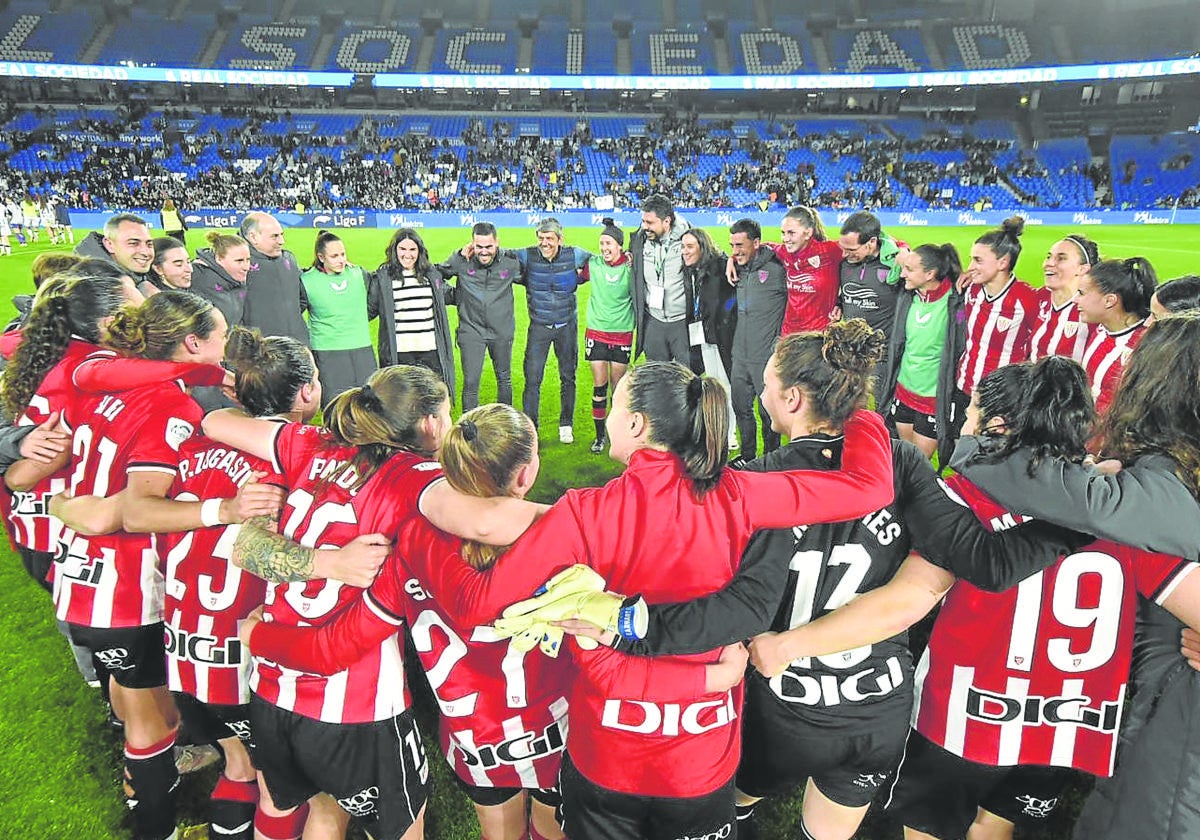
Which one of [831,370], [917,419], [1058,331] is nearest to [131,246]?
[831,370]

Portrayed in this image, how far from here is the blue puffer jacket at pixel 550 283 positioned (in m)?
6.52

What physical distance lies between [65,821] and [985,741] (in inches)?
Answer: 142

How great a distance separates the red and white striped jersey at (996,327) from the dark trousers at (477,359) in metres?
4.05

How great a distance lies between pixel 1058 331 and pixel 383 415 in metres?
4.81

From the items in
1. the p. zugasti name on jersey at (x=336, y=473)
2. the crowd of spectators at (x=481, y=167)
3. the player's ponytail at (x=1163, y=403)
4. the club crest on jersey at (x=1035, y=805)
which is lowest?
the club crest on jersey at (x=1035, y=805)

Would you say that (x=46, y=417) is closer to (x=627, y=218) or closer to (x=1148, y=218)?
(x=627, y=218)

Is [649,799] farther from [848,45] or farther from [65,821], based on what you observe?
[848,45]

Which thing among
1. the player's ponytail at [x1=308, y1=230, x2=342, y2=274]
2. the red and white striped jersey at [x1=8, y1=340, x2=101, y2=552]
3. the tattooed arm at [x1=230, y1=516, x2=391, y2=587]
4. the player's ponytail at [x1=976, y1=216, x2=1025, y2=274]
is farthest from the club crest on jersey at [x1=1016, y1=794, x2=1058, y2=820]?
the player's ponytail at [x1=308, y1=230, x2=342, y2=274]

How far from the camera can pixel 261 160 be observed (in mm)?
35156

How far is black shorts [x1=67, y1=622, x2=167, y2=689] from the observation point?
8.30 ft

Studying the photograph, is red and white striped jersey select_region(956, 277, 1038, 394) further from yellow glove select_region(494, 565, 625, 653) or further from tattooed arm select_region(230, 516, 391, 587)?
tattooed arm select_region(230, 516, 391, 587)

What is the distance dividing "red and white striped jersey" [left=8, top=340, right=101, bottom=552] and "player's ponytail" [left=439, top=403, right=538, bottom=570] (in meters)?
1.84

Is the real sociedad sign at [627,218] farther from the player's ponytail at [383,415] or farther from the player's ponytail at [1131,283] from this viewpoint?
the player's ponytail at [383,415]

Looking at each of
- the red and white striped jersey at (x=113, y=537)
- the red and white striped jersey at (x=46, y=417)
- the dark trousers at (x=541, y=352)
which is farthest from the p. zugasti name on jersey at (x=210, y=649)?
→ the dark trousers at (x=541, y=352)
